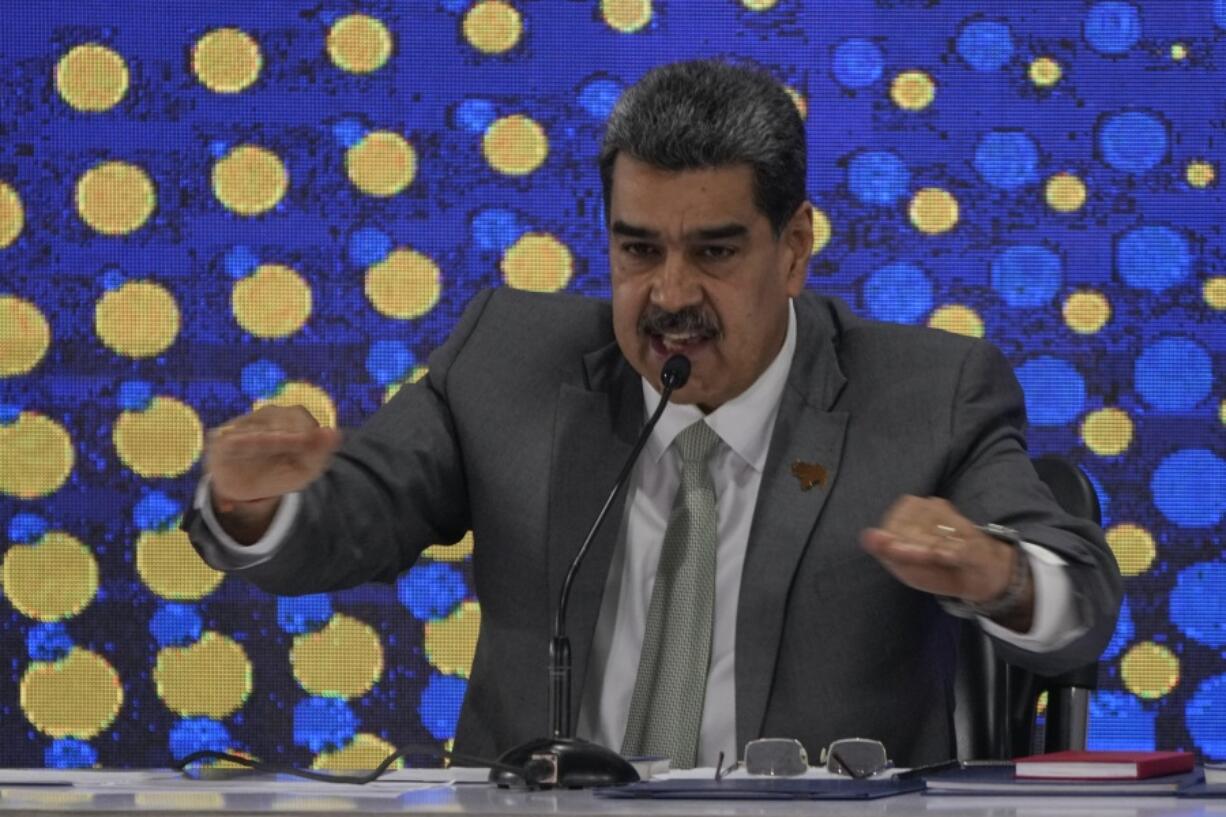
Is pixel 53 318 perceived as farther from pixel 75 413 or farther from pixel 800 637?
pixel 800 637

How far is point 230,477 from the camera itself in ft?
5.03

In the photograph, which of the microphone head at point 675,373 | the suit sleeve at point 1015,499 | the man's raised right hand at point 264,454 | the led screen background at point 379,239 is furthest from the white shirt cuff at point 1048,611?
the led screen background at point 379,239

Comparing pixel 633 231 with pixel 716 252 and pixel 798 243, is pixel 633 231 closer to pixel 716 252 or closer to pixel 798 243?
pixel 716 252

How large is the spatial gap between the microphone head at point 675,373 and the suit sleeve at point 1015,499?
0.35m

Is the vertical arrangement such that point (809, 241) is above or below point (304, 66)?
below

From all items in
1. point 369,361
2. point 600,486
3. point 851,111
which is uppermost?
point 851,111

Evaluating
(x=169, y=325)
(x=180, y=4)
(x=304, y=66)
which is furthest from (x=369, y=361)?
→ (x=180, y=4)

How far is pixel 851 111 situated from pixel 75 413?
1.31 metres

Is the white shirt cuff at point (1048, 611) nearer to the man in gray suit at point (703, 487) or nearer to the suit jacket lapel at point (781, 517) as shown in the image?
the man in gray suit at point (703, 487)

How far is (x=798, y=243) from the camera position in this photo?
6.24ft

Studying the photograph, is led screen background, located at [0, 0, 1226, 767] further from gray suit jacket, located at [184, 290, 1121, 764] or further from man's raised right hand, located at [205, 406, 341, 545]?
man's raised right hand, located at [205, 406, 341, 545]

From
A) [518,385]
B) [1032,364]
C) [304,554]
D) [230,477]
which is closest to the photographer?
[230,477]

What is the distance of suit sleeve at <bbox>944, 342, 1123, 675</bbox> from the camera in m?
1.56

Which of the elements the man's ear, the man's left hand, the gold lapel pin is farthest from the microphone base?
the man's ear
